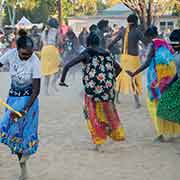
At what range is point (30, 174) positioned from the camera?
6.38 meters

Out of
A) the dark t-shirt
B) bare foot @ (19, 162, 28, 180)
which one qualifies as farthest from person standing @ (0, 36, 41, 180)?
the dark t-shirt

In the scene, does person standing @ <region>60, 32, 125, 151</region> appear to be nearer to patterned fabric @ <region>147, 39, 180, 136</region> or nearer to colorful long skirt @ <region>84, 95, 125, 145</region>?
colorful long skirt @ <region>84, 95, 125, 145</region>

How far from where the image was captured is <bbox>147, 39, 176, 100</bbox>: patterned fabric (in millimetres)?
7688

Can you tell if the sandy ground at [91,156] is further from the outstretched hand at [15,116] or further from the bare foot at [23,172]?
the outstretched hand at [15,116]

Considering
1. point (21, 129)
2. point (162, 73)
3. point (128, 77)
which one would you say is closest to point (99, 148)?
point (162, 73)

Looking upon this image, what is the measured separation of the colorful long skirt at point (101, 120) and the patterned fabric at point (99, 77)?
13 centimetres

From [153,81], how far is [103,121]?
3.09 ft

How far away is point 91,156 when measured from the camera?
7188 millimetres

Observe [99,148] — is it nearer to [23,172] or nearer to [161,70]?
[161,70]

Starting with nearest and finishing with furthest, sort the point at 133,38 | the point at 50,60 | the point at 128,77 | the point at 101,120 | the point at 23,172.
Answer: the point at 23,172 → the point at 101,120 → the point at 133,38 → the point at 128,77 → the point at 50,60

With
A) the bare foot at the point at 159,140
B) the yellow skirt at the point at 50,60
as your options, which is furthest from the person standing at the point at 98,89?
the yellow skirt at the point at 50,60

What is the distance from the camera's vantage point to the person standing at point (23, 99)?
5.92 meters

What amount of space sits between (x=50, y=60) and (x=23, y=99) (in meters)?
6.92

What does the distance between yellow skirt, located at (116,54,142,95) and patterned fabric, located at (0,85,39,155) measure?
4955 millimetres
